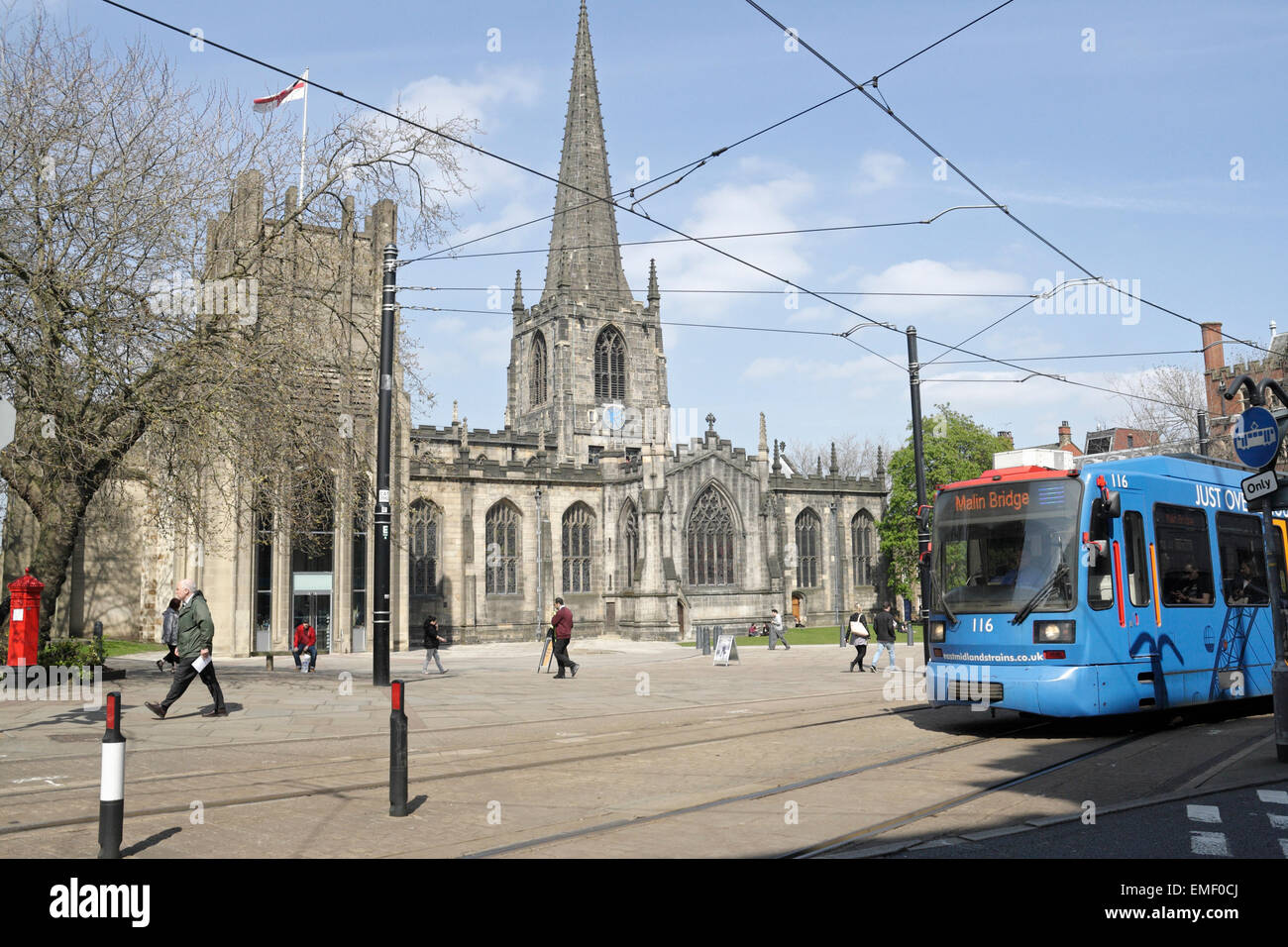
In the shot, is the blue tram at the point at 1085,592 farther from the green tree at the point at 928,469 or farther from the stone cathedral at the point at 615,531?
the green tree at the point at 928,469

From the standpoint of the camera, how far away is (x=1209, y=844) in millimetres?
6426

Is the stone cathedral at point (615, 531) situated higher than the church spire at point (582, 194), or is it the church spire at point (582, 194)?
the church spire at point (582, 194)

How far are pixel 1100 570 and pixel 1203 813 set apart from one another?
4518 millimetres

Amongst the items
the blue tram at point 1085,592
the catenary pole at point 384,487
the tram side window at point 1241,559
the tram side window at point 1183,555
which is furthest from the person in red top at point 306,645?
the tram side window at point 1241,559

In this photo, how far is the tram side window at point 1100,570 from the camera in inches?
449

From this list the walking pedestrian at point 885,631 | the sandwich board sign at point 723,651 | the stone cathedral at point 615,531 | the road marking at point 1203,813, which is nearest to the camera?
the road marking at point 1203,813

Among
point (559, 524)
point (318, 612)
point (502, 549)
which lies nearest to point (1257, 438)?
point (318, 612)

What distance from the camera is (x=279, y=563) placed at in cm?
3241

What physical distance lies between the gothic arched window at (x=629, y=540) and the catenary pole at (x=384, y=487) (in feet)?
115

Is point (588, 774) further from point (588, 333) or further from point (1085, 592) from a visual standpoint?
point (588, 333)

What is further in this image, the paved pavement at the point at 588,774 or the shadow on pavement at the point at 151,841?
the paved pavement at the point at 588,774

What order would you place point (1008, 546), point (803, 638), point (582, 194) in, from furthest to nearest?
point (582, 194) → point (803, 638) → point (1008, 546)

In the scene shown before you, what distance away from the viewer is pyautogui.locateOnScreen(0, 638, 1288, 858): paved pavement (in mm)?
6980
